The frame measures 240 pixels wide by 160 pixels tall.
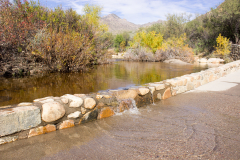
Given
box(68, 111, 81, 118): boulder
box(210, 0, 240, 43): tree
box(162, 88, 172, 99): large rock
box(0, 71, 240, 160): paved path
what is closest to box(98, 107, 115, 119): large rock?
box(0, 71, 240, 160): paved path

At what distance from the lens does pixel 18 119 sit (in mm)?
2006

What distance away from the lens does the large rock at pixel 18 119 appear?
1905mm


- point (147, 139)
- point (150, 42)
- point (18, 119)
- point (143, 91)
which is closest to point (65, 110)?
point (18, 119)

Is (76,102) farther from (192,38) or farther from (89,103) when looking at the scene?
(192,38)

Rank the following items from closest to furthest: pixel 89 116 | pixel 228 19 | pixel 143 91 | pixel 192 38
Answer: pixel 89 116 → pixel 143 91 → pixel 228 19 → pixel 192 38

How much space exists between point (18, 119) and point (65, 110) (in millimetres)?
609

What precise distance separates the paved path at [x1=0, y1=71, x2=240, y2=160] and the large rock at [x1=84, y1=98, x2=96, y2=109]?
0.27m

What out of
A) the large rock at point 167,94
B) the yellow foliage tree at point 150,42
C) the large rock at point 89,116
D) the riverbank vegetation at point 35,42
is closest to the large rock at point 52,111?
the large rock at point 89,116

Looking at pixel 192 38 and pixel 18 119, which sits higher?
pixel 192 38

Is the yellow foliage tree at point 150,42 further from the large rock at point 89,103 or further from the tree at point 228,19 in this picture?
the large rock at point 89,103

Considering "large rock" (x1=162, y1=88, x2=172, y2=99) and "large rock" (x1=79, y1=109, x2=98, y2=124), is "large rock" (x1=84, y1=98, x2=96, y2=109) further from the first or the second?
"large rock" (x1=162, y1=88, x2=172, y2=99)

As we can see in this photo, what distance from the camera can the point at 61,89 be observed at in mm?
4434

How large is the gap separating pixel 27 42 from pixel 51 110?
5290mm

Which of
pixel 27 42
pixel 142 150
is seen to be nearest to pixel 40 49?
pixel 27 42
